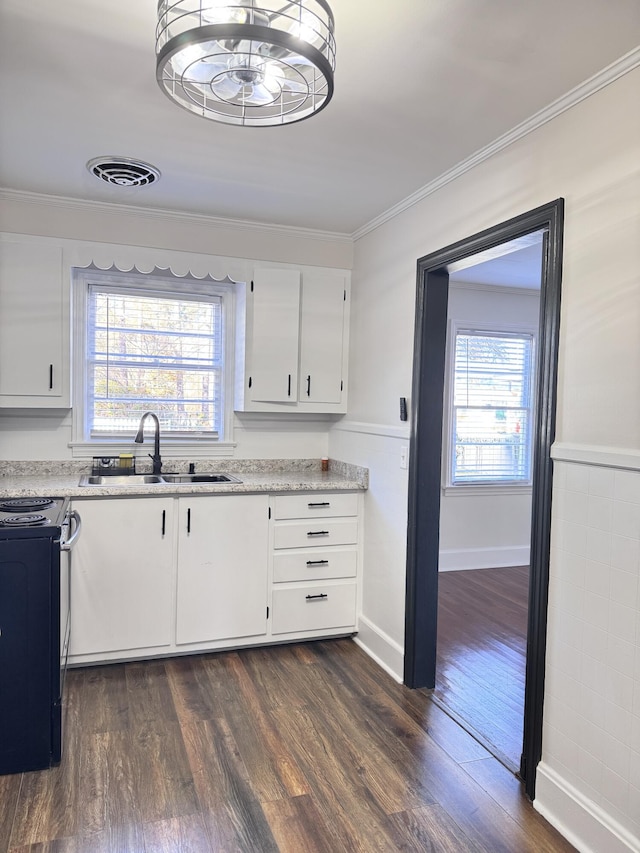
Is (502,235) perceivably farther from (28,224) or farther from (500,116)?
(28,224)

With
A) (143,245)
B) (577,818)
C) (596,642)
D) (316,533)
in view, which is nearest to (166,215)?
(143,245)

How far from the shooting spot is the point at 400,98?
2.17m

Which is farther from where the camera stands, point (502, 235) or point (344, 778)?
point (502, 235)

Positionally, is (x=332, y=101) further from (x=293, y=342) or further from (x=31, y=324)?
(x=31, y=324)

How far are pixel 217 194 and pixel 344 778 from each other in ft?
8.91

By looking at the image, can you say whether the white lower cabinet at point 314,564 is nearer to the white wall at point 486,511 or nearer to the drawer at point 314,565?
the drawer at point 314,565

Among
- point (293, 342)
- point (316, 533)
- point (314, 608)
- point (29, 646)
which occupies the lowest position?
point (314, 608)

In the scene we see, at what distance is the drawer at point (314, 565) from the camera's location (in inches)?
136

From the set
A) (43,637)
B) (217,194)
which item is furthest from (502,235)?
(43,637)

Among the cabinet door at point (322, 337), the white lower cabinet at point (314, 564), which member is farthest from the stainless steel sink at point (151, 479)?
the cabinet door at point (322, 337)

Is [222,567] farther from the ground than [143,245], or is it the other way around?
[143,245]

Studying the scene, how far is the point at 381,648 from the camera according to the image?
11.0ft

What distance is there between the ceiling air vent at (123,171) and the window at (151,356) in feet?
2.47

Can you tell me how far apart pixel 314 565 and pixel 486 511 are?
2.30 meters
